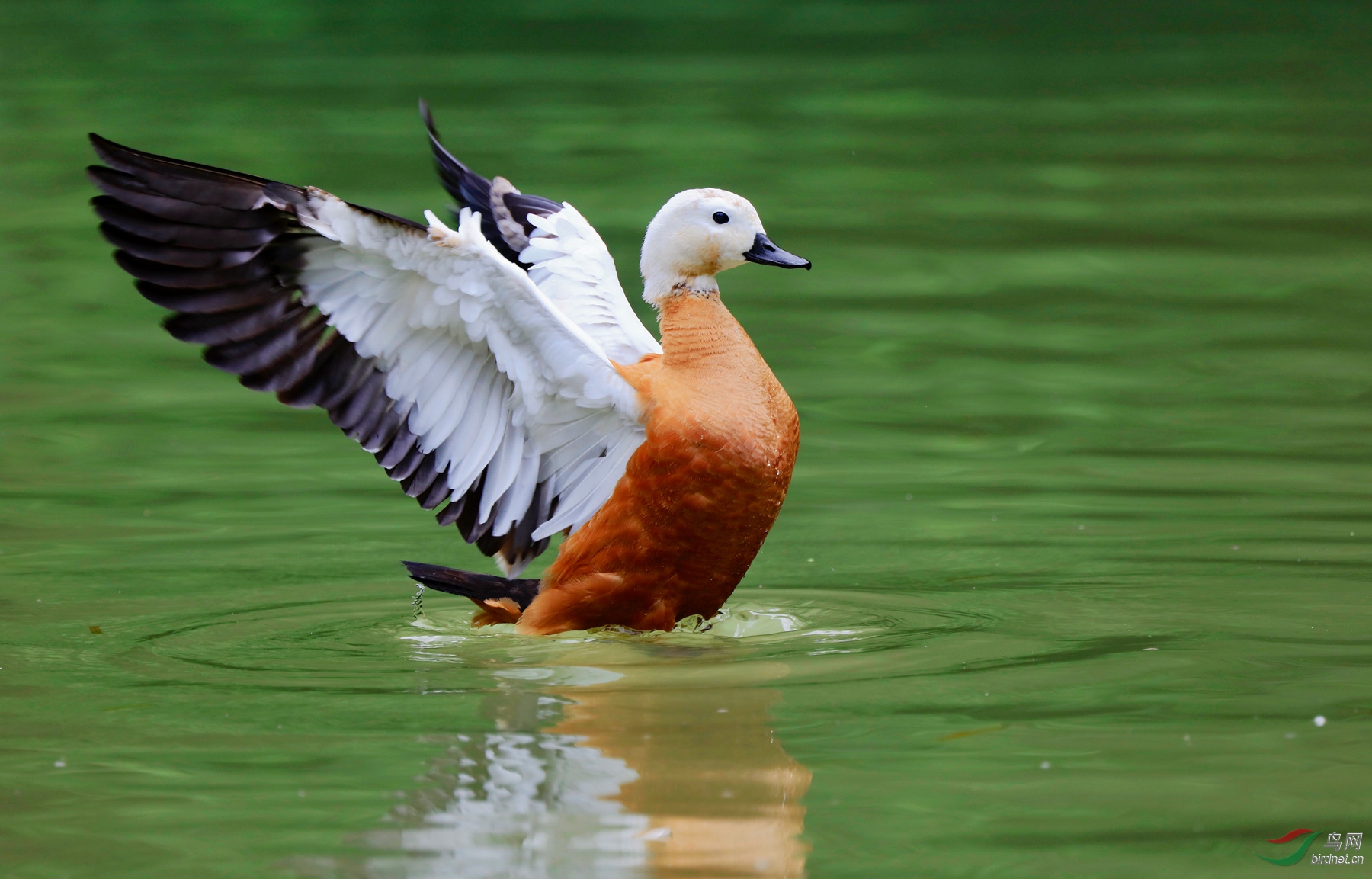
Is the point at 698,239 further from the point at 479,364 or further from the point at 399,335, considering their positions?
the point at 399,335

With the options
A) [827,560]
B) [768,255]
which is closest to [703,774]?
[768,255]

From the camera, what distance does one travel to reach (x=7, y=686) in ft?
18.9

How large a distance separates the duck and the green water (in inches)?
12.3

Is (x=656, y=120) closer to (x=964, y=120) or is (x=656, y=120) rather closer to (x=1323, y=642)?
(x=964, y=120)

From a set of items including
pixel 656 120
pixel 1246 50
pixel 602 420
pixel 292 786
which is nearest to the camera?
pixel 292 786

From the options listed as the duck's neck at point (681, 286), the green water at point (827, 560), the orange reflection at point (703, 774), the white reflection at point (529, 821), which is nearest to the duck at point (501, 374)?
the duck's neck at point (681, 286)

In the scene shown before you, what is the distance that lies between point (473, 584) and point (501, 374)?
79cm

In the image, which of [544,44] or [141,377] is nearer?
[141,377]

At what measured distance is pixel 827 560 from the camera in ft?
24.6

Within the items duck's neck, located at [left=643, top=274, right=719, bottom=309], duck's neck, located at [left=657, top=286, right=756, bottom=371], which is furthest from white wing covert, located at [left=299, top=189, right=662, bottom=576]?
duck's neck, located at [left=643, top=274, right=719, bottom=309]

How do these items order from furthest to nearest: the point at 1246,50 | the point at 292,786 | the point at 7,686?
the point at 1246,50 < the point at 7,686 < the point at 292,786

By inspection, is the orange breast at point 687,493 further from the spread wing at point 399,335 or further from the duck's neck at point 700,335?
the spread wing at point 399,335

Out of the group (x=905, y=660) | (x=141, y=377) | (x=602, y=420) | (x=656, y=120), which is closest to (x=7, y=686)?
(x=602, y=420)

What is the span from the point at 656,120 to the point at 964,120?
122 inches
